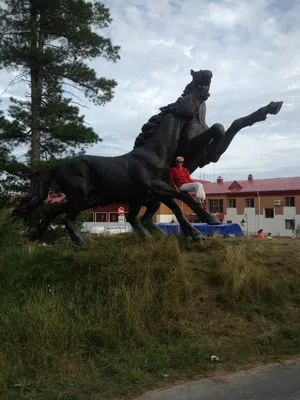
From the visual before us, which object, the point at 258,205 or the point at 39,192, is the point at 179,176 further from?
the point at 258,205

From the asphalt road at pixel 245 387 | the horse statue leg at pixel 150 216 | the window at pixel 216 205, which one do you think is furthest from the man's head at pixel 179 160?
the window at pixel 216 205

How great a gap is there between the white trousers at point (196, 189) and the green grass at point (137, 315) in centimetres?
74

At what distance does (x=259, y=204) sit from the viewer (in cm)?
4425

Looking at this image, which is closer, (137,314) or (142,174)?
(137,314)

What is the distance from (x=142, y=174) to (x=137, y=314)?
273cm

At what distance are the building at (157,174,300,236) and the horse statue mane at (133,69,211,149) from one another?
3344 centimetres

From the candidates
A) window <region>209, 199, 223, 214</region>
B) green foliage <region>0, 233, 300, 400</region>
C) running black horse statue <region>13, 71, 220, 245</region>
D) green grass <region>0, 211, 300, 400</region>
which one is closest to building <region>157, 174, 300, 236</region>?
window <region>209, 199, 223, 214</region>

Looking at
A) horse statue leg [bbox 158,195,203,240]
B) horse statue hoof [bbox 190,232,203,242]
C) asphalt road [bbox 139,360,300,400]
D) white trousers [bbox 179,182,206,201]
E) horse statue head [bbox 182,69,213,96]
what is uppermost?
horse statue head [bbox 182,69,213,96]

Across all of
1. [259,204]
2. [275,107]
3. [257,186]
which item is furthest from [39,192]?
[257,186]

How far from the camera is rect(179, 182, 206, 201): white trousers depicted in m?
6.73

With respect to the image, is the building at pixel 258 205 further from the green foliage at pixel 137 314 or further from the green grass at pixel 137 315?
the green grass at pixel 137 315

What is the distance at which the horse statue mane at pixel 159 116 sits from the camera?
734 centimetres

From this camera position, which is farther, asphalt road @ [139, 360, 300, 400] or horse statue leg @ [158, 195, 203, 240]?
horse statue leg @ [158, 195, 203, 240]

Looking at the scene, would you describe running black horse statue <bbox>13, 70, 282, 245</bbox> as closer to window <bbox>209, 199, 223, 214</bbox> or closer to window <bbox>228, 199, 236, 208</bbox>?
window <bbox>228, 199, 236, 208</bbox>
